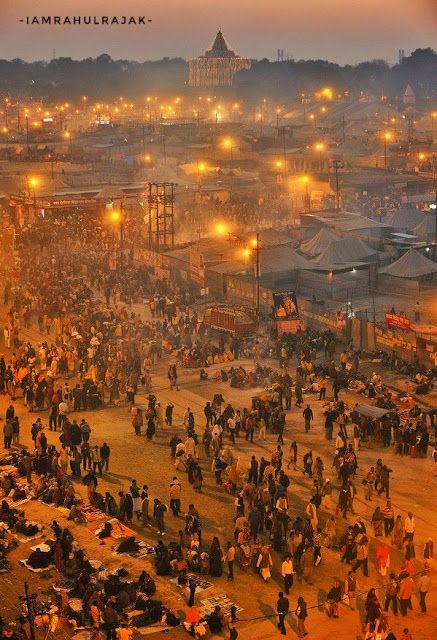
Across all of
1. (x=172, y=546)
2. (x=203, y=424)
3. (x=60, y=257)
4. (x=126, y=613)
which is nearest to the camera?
(x=126, y=613)

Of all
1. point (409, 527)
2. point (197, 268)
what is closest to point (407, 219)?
point (197, 268)

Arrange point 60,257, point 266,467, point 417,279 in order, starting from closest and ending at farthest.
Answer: point 266,467, point 417,279, point 60,257

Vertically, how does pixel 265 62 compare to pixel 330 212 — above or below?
above

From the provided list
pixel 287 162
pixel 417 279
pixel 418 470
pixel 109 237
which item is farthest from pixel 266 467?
pixel 287 162

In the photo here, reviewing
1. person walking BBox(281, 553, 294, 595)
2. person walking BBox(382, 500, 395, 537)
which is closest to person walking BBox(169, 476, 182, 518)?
person walking BBox(281, 553, 294, 595)

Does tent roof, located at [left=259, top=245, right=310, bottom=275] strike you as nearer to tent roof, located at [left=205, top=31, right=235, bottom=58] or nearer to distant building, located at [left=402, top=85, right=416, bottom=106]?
distant building, located at [left=402, top=85, right=416, bottom=106]

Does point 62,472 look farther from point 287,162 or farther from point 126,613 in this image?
point 287,162

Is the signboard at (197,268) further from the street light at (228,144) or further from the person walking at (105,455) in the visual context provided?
the street light at (228,144)
